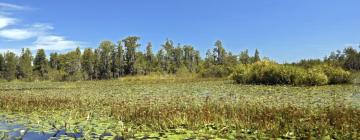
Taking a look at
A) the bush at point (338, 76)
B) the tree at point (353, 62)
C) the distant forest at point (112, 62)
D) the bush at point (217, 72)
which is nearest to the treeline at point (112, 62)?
the distant forest at point (112, 62)

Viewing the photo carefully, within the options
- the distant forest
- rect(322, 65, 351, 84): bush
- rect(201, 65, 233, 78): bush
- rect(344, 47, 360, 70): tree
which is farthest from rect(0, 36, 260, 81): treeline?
rect(322, 65, 351, 84): bush

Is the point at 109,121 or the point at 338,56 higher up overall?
the point at 338,56

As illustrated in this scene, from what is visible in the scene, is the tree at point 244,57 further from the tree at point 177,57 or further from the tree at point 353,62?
the tree at point 353,62

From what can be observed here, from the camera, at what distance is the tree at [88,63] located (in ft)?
254

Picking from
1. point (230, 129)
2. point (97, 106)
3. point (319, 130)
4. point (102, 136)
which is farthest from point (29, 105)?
point (319, 130)

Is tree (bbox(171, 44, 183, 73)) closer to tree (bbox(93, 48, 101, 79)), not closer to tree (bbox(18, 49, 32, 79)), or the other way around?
tree (bbox(93, 48, 101, 79))

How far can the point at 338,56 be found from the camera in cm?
4850

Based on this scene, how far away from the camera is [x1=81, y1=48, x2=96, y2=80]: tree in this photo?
7750 centimetres

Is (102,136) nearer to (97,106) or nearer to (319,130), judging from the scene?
(319,130)

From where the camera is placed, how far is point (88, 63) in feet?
256

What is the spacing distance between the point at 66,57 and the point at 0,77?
1433 cm

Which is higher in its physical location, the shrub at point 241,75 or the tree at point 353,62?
the tree at point 353,62

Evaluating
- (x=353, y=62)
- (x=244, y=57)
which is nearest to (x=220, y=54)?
(x=244, y=57)

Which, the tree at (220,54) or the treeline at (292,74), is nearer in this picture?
the treeline at (292,74)
